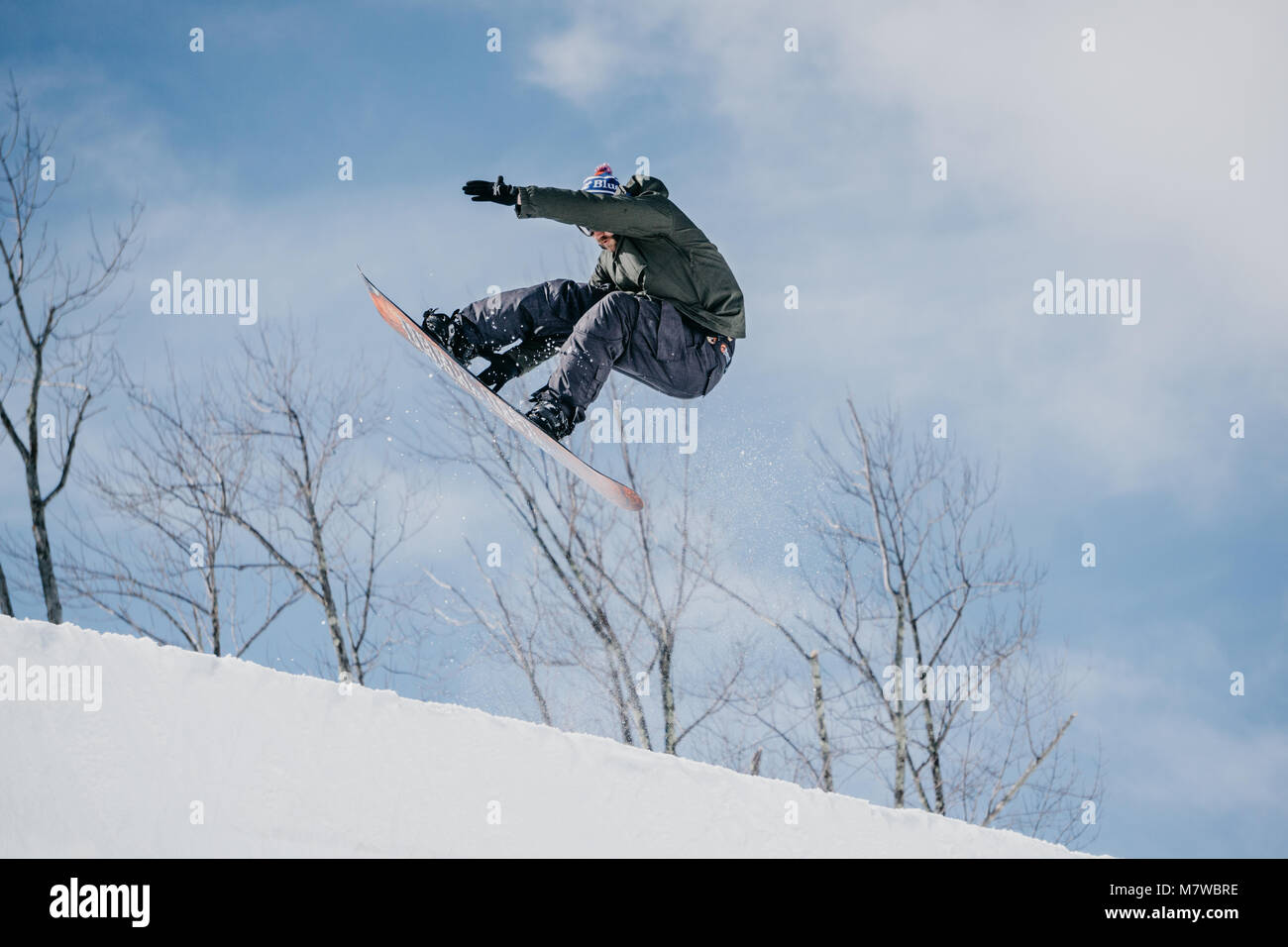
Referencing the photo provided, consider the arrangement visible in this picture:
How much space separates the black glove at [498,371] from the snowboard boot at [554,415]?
58 cm

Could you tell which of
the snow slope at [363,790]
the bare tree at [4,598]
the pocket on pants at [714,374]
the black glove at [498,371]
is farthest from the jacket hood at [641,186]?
the bare tree at [4,598]

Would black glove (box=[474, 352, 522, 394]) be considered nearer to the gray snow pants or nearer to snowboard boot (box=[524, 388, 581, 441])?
the gray snow pants

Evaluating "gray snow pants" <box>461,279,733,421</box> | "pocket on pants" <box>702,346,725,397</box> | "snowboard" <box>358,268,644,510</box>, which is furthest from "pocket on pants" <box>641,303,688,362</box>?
"snowboard" <box>358,268,644,510</box>

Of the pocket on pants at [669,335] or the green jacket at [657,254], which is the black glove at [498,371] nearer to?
the green jacket at [657,254]

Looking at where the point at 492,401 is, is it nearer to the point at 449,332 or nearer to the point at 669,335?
the point at 449,332

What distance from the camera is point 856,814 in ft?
17.6

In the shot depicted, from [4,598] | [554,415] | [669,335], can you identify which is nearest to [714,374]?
[669,335]

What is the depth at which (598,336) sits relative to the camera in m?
5.60

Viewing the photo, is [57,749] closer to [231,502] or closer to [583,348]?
[583,348]

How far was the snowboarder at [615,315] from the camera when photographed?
542 cm

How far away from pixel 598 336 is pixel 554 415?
0.49 metres

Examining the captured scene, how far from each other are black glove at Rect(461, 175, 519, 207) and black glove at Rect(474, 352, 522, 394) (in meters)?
1.41
